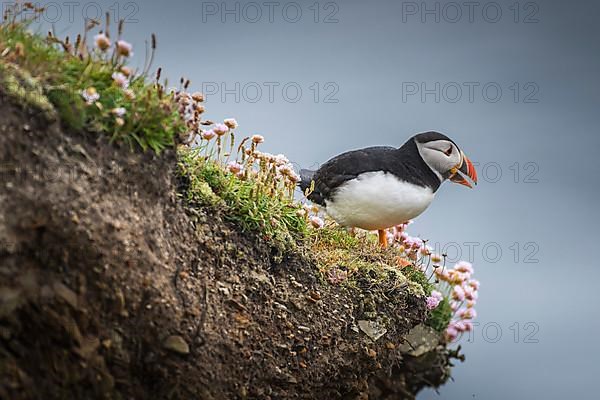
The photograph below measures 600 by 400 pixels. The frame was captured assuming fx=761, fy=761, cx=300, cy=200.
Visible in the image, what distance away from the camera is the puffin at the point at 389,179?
6918 mm

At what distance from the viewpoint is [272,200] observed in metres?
6.46

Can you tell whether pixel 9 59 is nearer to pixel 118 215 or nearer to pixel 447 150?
pixel 118 215

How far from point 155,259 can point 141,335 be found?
48 cm

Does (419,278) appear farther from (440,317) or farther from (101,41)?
(101,41)

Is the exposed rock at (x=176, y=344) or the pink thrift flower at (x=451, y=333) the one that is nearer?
the exposed rock at (x=176, y=344)

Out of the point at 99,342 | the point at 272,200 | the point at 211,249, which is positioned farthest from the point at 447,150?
the point at 99,342

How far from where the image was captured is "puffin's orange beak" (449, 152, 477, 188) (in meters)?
7.24

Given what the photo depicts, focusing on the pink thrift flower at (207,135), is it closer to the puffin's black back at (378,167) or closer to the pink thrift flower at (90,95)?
the pink thrift flower at (90,95)

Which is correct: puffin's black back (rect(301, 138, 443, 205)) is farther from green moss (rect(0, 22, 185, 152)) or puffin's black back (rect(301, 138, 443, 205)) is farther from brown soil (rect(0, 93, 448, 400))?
green moss (rect(0, 22, 185, 152))

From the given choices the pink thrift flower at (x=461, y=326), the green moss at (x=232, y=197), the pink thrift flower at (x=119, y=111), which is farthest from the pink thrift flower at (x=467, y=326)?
the pink thrift flower at (x=119, y=111)

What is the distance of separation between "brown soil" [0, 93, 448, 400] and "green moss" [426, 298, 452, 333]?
151 centimetres

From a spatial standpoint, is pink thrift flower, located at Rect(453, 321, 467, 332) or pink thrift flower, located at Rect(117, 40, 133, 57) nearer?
pink thrift flower, located at Rect(117, 40, 133, 57)

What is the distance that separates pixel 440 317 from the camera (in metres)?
7.46

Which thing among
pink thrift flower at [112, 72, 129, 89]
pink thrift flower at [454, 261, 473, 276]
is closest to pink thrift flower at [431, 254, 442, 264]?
pink thrift flower at [454, 261, 473, 276]
